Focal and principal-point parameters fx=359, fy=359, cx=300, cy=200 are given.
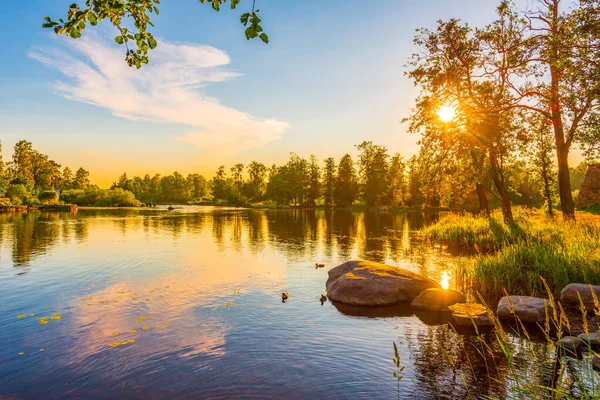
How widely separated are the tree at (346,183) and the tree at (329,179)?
73.0 inches

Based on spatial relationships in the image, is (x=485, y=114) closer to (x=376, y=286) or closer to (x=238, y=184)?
(x=376, y=286)

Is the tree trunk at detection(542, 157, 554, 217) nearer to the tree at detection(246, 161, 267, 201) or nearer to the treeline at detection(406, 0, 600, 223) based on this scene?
the treeline at detection(406, 0, 600, 223)

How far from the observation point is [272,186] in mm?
130000

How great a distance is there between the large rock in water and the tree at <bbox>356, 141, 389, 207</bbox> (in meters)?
94.5

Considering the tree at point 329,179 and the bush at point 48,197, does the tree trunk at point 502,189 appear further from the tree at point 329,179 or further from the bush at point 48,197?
the bush at point 48,197

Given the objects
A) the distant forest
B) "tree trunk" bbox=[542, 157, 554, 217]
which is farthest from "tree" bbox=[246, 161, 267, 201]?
"tree trunk" bbox=[542, 157, 554, 217]

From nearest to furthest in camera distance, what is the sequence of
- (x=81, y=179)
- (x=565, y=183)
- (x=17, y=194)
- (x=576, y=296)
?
(x=576, y=296), (x=565, y=183), (x=17, y=194), (x=81, y=179)

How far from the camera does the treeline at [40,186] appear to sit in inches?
3442

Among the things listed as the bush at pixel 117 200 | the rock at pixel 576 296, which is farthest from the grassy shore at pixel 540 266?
the bush at pixel 117 200

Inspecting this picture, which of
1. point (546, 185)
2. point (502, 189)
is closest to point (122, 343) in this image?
point (502, 189)

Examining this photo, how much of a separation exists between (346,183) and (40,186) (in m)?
109

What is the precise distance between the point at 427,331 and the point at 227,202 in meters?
139

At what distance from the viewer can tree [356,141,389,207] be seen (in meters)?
110

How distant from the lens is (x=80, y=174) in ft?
553
